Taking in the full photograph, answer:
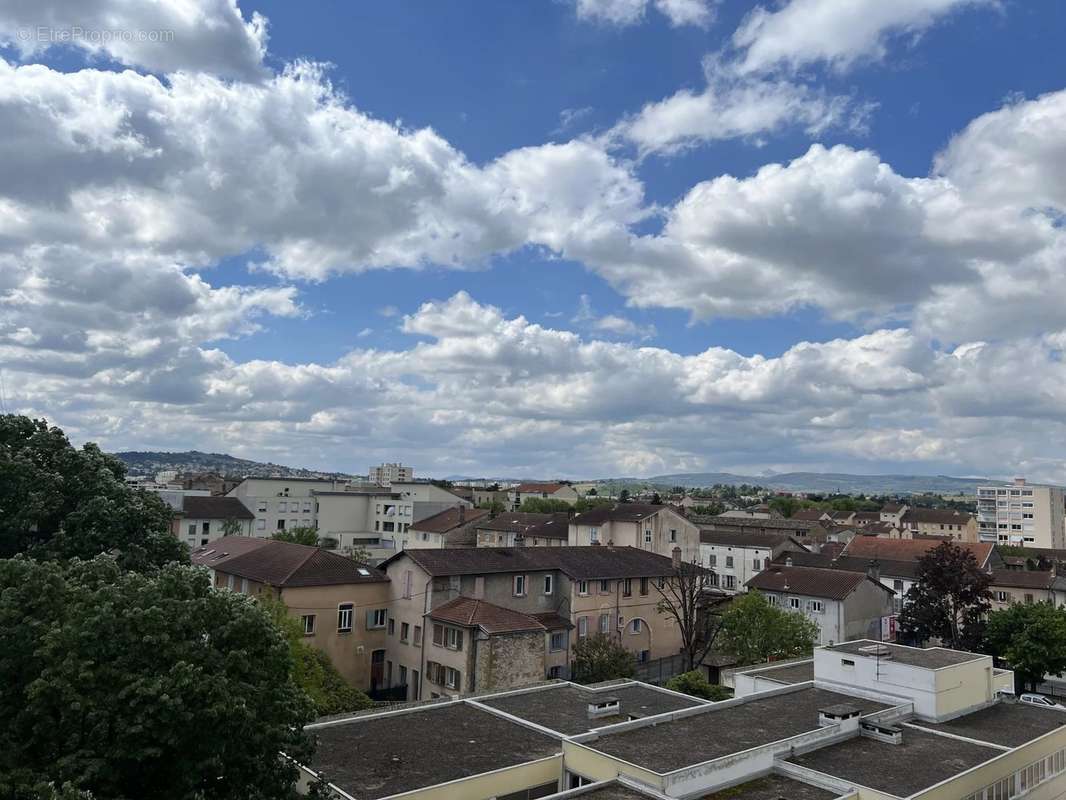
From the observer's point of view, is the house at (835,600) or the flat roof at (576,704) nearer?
the flat roof at (576,704)

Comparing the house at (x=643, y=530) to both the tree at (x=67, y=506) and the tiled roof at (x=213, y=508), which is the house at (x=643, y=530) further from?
the tree at (x=67, y=506)

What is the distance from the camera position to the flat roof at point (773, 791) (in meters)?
18.7

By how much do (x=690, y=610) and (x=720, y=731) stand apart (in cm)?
2284

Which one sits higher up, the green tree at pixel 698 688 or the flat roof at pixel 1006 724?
the flat roof at pixel 1006 724

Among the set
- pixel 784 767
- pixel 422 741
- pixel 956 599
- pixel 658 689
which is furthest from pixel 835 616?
pixel 422 741

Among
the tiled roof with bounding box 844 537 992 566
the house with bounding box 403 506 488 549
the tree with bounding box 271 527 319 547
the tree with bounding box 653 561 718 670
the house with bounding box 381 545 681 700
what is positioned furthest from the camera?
the house with bounding box 403 506 488 549

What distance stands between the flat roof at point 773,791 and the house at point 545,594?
2073 centimetres

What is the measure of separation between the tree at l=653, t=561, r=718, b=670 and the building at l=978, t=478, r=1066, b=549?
354 ft

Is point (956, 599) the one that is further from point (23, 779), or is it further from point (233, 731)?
point (23, 779)

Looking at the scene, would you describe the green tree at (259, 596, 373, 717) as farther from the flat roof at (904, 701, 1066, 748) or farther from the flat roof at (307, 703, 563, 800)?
the flat roof at (904, 701, 1066, 748)

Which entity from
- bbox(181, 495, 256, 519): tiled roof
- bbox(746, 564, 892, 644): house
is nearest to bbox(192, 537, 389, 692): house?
bbox(746, 564, 892, 644): house

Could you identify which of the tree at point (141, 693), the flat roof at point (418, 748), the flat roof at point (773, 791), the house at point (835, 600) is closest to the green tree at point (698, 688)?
the flat roof at point (418, 748)

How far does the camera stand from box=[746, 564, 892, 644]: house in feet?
173

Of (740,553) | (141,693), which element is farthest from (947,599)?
(141,693)
